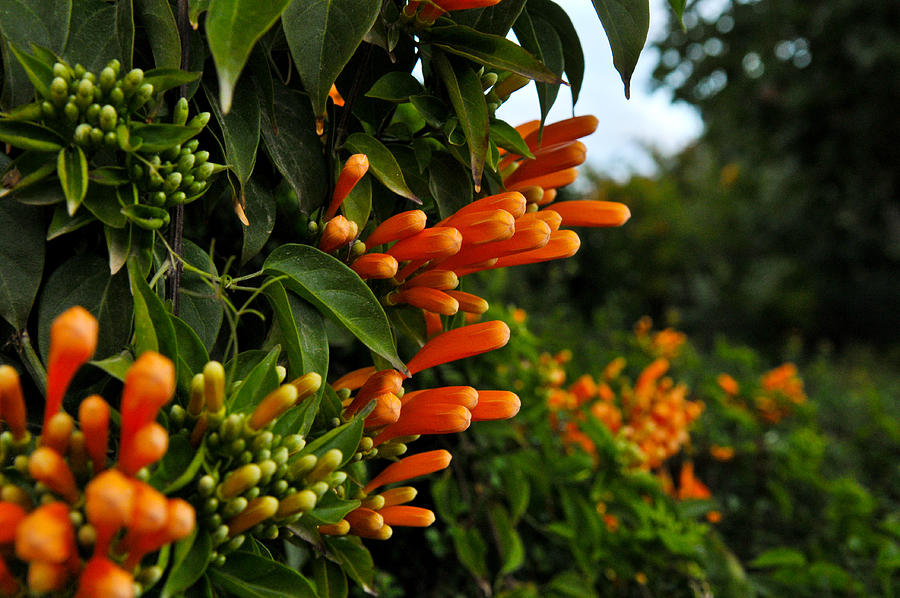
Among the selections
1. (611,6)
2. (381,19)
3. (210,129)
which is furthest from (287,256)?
(611,6)

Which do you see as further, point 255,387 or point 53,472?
point 255,387

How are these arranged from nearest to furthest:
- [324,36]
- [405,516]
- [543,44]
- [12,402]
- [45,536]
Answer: [45,536] → [12,402] → [324,36] → [405,516] → [543,44]

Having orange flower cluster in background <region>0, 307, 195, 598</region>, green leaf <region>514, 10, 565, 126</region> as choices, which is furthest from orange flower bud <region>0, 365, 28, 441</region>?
green leaf <region>514, 10, 565, 126</region>

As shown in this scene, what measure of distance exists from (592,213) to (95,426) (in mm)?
592

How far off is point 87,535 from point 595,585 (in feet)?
4.33

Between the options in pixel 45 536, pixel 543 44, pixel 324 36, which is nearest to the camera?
pixel 45 536

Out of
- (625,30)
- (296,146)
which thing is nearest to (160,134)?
(296,146)

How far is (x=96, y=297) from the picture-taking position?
1.88 feet

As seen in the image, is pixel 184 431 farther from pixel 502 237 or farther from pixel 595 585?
pixel 595 585

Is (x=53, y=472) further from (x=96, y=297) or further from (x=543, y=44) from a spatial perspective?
(x=543, y=44)

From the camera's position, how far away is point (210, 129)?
0.63 meters

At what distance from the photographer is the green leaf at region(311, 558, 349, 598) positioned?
0.66 metres

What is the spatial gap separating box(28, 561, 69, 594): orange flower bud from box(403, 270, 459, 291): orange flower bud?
396 millimetres

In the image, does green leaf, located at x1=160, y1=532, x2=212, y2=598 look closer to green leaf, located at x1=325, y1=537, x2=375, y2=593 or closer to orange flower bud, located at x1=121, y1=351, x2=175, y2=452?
orange flower bud, located at x1=121, y1=351, x2=175, y2=452
